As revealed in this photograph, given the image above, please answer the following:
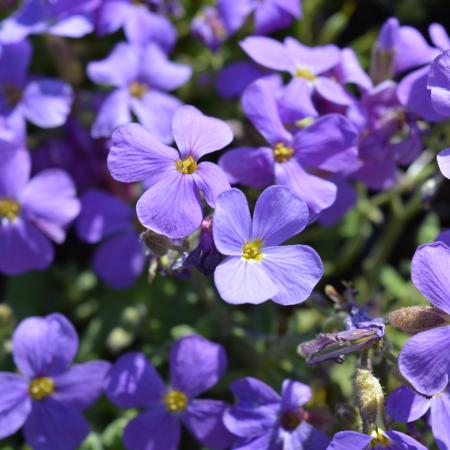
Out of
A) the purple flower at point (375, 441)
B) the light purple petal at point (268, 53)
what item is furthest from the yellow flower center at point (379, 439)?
the light purple petal at point (268, 53)

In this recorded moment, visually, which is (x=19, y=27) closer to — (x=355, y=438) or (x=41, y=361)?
(x=41, y=361)

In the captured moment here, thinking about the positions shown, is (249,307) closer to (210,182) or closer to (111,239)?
(111,239)

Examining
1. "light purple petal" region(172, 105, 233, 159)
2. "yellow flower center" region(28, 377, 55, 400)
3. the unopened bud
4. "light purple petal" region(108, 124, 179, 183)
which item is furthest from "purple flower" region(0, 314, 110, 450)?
the unopened bud

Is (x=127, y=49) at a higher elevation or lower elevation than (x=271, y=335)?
higher

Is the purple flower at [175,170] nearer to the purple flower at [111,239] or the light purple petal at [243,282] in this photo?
the light purple petal at [243,282]

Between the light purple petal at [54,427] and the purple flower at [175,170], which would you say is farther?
the light purple petal at [54,427]

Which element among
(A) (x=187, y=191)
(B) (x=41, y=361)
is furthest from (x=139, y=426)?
(A) (x=187, y=191)
